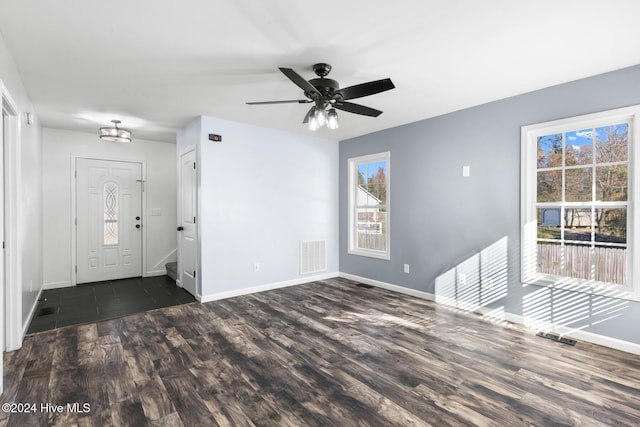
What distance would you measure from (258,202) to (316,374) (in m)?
2.89

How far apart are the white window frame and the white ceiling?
0.43 metres

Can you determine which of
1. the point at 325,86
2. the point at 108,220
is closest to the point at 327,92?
the point at 325,86

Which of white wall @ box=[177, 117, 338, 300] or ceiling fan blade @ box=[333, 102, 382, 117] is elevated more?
ceiling fan blade @ box=[333, 102, 382, 117]

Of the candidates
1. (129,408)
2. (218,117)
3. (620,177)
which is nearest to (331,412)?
(129,408)

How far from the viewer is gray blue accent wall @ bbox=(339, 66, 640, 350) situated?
2.96m

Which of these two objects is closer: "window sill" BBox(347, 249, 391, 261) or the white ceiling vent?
"window sill" BBox(347, 249, 391, 261)

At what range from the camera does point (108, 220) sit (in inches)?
215

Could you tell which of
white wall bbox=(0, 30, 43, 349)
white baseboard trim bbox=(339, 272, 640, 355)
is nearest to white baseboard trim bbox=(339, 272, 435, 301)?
white baseboard trim bbox=(339, 272, 640, 355)

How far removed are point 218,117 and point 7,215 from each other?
247 centimetres

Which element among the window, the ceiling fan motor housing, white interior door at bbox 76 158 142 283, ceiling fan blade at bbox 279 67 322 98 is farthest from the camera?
white interior door at bbox 76 158 142 283

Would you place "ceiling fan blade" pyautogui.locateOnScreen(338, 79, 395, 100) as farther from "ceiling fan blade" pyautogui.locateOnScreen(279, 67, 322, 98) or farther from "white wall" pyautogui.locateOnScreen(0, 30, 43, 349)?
"white wall" pyautogui.locateOnScreen(0, 30, 43, 349)

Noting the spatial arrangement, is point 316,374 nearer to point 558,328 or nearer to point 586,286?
point 558,328

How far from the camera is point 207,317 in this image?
144 inches

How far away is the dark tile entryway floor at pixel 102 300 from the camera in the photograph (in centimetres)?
360
